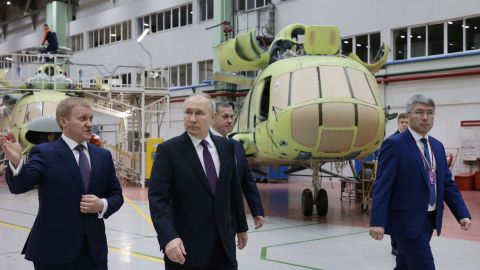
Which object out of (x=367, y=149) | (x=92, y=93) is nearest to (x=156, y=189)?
(x=367, y=149)

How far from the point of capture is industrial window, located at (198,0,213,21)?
1282 inches

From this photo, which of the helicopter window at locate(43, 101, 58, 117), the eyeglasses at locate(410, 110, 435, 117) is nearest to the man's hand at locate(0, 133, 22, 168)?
the eyeglasses at locate(410, 110, 435, 117)

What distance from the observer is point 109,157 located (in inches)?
178

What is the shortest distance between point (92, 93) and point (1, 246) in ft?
43.7

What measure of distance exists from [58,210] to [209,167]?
1.20 meters

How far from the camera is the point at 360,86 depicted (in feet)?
35.5

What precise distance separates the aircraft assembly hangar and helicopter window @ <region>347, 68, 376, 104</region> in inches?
1.1

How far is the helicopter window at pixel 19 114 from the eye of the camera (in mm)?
19727

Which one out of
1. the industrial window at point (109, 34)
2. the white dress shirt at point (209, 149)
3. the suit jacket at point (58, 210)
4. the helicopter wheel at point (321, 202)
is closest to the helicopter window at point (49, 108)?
the helicopter wheel at point (321, 202)

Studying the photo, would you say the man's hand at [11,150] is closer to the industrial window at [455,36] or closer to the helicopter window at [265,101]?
the helicopter window at [265,101]

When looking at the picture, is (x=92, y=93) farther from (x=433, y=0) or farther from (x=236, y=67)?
(x=433, y=0)

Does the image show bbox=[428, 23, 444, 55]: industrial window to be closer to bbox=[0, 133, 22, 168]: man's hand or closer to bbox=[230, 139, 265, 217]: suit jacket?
bbox=[230, 139, 265, 217]: suit jacket

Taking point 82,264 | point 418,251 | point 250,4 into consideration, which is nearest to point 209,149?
point 82,264

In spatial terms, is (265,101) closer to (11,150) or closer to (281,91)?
(281,91)
